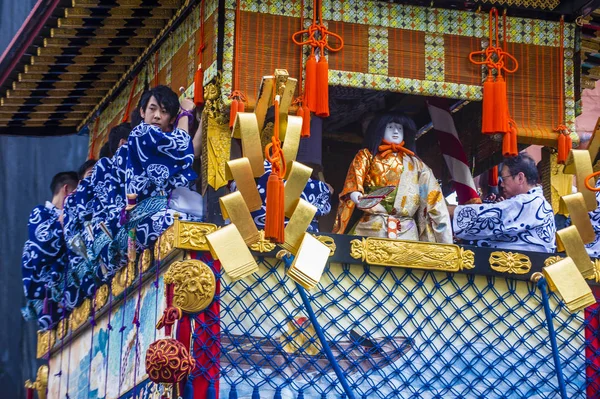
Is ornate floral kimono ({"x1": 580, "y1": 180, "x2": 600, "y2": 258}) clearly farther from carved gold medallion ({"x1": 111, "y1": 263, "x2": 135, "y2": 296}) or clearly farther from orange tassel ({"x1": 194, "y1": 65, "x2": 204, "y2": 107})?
carved gold medallion ({"x1": 111, "y1": 263, "x2": 135, "y2": 296})

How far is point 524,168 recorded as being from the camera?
11.3 metres

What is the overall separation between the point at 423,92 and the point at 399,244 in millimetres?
1383

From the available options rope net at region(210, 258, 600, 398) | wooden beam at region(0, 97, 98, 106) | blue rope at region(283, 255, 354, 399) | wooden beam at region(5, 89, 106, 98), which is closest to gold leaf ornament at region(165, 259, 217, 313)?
rope net at region(210, 258, 600, 398)

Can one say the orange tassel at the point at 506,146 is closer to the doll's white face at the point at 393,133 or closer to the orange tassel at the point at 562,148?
the orange tassel at the point at 562,148

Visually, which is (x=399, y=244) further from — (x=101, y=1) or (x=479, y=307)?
(x=101, y=1)

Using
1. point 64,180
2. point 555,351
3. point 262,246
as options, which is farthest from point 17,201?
point 555,351

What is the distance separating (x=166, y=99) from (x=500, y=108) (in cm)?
240

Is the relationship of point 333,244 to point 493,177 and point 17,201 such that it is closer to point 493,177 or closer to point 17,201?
point 493,177

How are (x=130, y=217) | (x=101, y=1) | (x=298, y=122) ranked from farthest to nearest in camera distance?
(x=101, y=1), (x=130, y=217), (x=298, y=122)

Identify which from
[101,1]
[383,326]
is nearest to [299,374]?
[383,326]

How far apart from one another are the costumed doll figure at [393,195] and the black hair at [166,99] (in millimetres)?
1386

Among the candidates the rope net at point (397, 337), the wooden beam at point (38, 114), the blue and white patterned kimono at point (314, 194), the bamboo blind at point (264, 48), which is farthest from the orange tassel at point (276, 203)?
the wooden beam at point (38, 114)

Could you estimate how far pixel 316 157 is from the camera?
1143 cm

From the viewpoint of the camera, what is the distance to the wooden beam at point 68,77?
13227 millimetres
